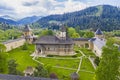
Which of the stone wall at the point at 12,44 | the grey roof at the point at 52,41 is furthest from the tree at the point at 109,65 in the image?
the stone wall at the point at 12,44

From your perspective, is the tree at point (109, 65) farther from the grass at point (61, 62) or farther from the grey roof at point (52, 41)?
the grey roof at point (52, 41)

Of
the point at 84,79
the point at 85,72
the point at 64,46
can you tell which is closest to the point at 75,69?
the point at 85,72

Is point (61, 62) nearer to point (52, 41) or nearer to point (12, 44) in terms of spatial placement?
point (52, 41)

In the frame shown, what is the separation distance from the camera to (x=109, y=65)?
33.0 metres

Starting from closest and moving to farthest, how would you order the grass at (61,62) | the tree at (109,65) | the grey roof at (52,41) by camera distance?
Result: the tree at (109,65), the grass at (61,62), the grey roof at (52,41)

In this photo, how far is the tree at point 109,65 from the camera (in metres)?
33.0

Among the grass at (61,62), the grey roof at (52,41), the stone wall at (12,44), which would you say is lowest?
the grass at (61,62)

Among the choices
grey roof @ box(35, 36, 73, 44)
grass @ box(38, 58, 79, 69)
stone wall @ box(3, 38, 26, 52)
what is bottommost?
grass @ box(38, 58, 79, 69)

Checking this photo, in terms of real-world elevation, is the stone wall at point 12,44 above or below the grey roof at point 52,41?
below

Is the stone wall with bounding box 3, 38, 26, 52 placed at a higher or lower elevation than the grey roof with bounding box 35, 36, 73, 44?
lower

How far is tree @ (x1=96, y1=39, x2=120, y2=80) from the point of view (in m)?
33.0

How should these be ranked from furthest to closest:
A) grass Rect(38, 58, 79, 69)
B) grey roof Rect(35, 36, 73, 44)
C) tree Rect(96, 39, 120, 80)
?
grey roof Rect(35, 36, 73, 44) < grass Rect(38, 58, 79, 69) < tree Rect(96, 39, 120, 80)

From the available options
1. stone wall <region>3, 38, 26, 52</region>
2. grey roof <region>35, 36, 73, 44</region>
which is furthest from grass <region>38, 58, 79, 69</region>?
stone wall <region>3, 38, 26, 52</region>

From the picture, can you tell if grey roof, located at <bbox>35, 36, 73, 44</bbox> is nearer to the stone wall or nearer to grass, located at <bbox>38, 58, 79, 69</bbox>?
grass, located at <bbox>38, 58, 79, 69</bbox>
